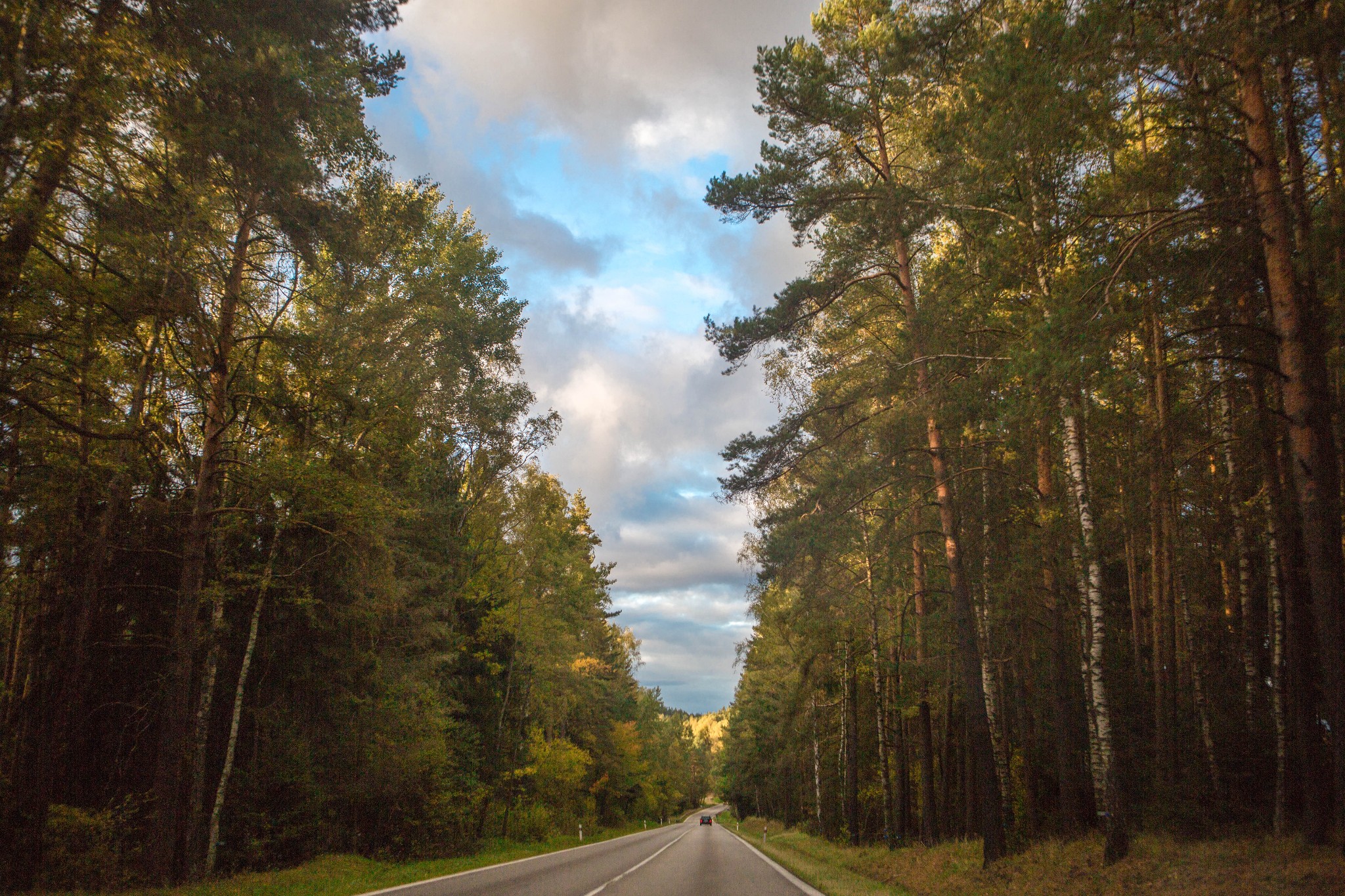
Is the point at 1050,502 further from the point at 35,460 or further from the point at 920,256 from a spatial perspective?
the point at 35,460

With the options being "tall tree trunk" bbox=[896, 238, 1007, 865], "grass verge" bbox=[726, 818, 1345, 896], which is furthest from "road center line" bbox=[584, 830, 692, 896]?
"tall tree trunk" bbox=[896, 238, 1007, 865]

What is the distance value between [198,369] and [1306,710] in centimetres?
1659

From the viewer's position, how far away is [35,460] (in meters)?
9.95

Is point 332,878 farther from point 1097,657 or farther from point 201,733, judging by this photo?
point 1097,657

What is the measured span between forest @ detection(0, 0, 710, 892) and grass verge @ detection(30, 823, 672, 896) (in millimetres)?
876

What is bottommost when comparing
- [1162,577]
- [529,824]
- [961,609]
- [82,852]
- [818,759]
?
[529,824]

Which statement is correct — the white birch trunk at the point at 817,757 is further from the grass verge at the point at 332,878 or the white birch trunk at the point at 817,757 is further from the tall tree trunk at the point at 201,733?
the tall tree trunk at the point at 201,733

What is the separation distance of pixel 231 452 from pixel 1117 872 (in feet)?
53.4

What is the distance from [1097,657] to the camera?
10.1m

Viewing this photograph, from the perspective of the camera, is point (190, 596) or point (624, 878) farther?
point (624, 878)

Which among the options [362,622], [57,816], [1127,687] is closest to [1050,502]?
[1127,687]

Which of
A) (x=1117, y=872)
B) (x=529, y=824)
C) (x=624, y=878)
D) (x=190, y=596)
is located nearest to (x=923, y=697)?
(x=624, y=878)

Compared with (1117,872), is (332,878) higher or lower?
lower

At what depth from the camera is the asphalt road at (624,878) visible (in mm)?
10758
